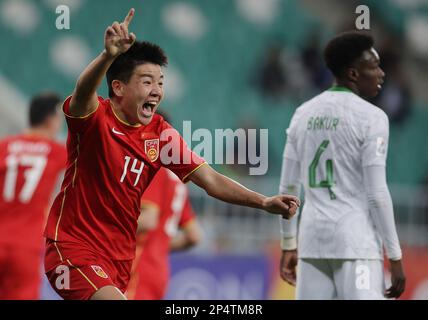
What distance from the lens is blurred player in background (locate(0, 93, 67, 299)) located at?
7.35 metres

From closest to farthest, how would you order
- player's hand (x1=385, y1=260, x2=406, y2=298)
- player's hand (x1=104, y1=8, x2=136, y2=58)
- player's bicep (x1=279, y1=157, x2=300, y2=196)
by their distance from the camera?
player's hand (x1=104, y1=8, x2=136, y2=58) → player's hand (x1=385, y1=260, x2=406, y2=298) → player's bicep (x1=279, y1=157, x2=300, y2=196)

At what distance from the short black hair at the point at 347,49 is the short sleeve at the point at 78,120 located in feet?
5.36

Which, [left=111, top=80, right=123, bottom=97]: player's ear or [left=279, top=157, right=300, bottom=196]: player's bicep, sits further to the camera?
[left=279, top=157, right=300, bottom=196]: player's bicep

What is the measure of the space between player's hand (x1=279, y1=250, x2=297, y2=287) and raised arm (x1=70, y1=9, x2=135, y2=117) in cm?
191

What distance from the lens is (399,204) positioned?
11.6 meters

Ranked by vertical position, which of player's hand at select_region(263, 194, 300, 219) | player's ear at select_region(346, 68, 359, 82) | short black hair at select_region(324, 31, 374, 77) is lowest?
player's hand at select_region(263, 194, 300, 219)

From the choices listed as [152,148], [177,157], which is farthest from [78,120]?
[177,157]

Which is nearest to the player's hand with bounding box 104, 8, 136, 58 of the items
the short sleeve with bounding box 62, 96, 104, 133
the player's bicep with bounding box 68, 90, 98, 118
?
the player's bicep with bounding box 68, 90, 98, 118

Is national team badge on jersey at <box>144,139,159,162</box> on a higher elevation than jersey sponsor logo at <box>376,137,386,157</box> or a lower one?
lower

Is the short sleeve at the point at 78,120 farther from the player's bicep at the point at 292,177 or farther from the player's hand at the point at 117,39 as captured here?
the player's bicep at the point at 292,177

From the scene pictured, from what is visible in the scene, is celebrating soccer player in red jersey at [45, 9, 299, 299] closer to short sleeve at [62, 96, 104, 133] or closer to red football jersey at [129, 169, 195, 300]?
short sleeve at [62, 96, 104, 133]

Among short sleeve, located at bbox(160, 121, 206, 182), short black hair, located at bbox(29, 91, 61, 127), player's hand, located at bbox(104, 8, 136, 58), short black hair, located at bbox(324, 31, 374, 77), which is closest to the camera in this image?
player's hand, located at bbox(104, 8, 136, 58)

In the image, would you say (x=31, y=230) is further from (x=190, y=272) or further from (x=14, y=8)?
(x=14, y=8)

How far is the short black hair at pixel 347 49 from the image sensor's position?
5.44 metres
